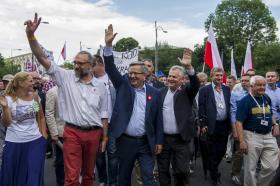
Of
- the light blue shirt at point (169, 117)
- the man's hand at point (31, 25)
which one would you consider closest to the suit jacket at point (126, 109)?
the light blue shirt at point (169, 117)

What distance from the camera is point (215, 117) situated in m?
7.99

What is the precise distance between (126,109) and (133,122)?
194mm

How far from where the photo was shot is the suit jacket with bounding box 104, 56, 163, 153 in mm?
5855

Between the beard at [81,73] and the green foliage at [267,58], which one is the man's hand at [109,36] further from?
the green foliage at [267,58]

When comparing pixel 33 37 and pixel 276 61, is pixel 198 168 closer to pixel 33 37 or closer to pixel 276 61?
pixel 33 37

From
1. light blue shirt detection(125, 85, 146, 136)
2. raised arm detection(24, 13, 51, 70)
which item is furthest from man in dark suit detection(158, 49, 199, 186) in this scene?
raised arm detection(24, 13, 51, 70)

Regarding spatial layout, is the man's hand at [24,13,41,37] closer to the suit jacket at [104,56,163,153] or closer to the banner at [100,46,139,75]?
the suit jacket at [104,56,163,153]

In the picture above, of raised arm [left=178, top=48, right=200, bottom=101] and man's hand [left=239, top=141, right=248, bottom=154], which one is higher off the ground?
raised arm [left=178, top=48, right=200, bottom=101]

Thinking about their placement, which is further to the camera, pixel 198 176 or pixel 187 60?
pixel 198 176

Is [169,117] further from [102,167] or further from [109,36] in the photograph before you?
[102,167]

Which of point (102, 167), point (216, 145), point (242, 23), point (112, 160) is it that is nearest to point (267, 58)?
point (242, 23)

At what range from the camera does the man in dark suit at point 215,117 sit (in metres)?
8.02

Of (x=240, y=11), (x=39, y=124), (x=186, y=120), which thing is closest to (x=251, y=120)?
(x=186, y=120)

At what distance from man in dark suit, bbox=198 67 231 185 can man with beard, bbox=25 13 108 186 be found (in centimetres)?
264
